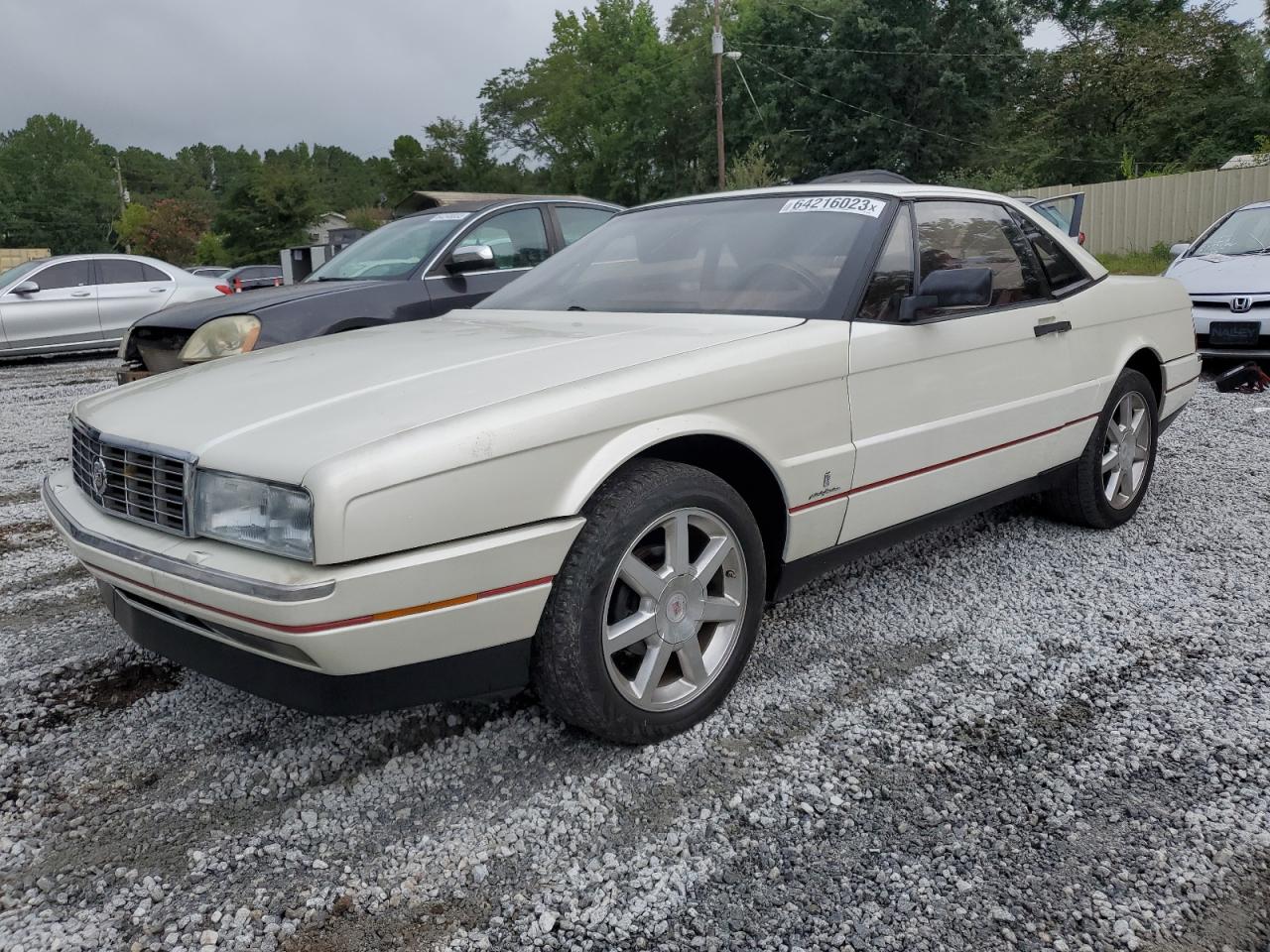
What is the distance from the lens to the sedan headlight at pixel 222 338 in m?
5.54

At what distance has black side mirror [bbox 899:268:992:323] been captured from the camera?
9.89 ft

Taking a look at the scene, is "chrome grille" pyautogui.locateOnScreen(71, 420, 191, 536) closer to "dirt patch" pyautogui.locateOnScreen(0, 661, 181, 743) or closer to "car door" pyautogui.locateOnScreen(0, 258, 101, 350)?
"dirt patch" pyautogui.locateOnScreen(0, 661, 181, 743)

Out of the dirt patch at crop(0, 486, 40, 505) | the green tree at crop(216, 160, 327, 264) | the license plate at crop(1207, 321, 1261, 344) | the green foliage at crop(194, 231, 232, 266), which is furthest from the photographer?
the green foliage at crop(194, 231, 232, 266)

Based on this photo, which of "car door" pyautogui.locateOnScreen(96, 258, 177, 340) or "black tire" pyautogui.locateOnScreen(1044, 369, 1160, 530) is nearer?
"black tire" pyautogui.locateOnScreen(1044, 369, 1160, 530)

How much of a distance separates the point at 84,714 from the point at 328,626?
1283 millimetres

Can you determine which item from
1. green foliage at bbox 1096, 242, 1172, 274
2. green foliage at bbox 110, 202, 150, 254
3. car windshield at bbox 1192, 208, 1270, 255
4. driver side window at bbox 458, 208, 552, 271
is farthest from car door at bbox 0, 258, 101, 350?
green foliage at bbox 110, 202, 150, 254

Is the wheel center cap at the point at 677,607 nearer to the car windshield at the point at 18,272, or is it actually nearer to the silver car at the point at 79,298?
the silver car at the point at 79,298

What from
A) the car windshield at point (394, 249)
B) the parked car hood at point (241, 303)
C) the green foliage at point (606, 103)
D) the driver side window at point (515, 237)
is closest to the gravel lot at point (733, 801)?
the parked car hood at point (241, 303)

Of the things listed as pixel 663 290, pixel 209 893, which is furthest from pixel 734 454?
pixel 209 893

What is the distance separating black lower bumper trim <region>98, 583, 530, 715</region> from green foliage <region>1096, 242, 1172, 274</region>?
1953 centimetres

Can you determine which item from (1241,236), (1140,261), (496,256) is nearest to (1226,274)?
(1241,236)

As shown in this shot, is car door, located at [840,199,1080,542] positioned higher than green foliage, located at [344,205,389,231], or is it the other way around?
green foliage, located at [344,205,389,231]

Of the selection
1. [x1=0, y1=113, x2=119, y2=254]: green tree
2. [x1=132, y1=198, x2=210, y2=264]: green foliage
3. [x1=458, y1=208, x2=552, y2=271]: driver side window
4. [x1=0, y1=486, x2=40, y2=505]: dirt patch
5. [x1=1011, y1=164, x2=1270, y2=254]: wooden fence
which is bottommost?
[x1=0, y1=486, x2=40, y2=505]: dirt patch

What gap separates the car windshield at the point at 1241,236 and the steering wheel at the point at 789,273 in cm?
756
